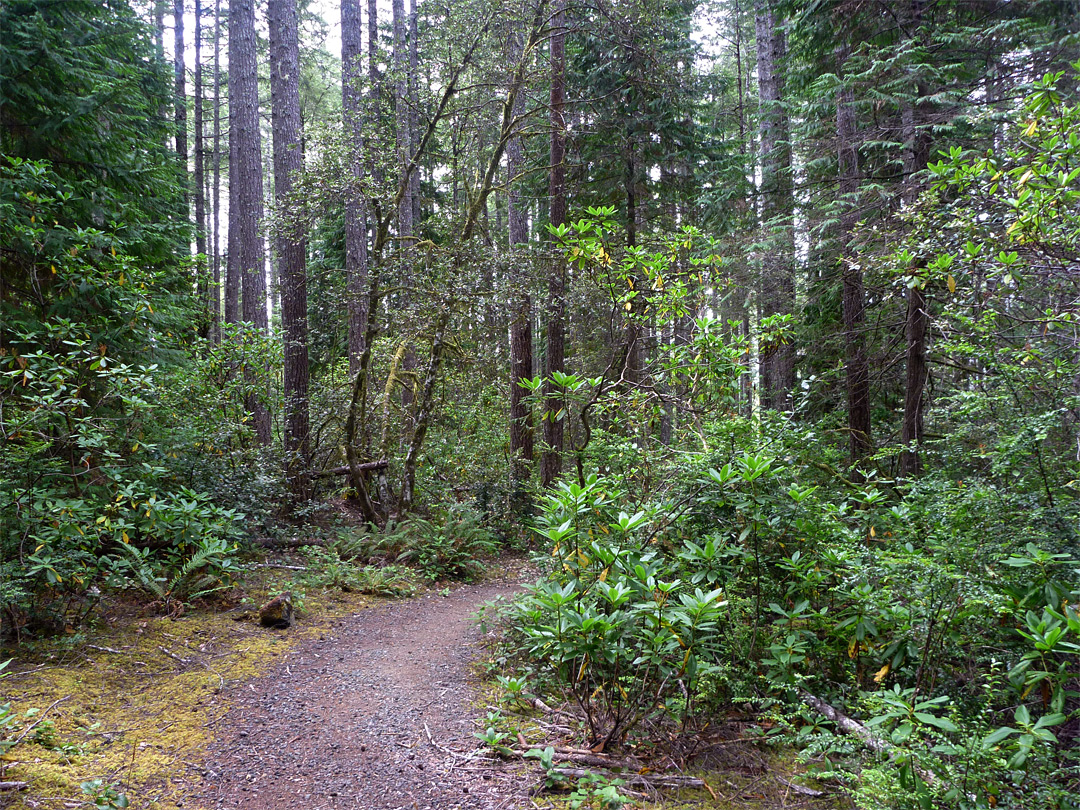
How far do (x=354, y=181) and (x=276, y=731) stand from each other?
631cm

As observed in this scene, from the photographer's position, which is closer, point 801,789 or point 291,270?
point 801,789

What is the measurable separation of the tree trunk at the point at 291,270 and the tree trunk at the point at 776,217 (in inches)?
281

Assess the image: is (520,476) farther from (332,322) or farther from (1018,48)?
(1018,48)

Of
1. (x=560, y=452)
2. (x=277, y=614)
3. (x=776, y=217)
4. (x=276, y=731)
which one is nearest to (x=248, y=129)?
(x=560, y=452)

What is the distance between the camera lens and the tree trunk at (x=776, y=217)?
9625 millimetres

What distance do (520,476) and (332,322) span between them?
4.14 meters

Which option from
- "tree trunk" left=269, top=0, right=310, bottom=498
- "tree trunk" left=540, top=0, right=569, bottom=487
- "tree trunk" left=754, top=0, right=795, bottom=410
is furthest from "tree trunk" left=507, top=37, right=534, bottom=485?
"tree trunk" left=754, top=0, right=795, bottom=410

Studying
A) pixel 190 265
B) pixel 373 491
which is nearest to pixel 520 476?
pixel 373 491

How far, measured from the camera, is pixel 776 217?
925 cm

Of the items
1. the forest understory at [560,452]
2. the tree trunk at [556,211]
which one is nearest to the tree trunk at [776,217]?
the forest understory at [560,452]

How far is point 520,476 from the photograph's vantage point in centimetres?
1059

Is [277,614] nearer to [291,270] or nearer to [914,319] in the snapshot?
[291,270]

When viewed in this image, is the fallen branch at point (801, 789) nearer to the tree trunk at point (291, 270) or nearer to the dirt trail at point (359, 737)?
the dirt trail at point (359, 737)

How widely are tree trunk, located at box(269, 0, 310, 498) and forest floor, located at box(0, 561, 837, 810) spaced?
4.16 meters
